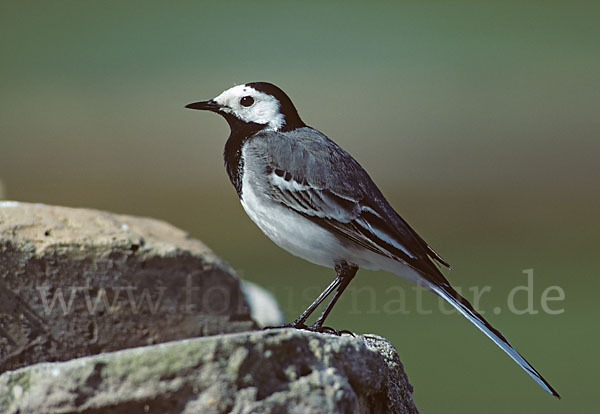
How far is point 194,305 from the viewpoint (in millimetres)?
7031

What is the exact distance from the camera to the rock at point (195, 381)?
11.7 ft

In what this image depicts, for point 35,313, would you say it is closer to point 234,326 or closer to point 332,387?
point 234,326

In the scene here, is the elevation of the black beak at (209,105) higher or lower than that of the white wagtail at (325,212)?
higher

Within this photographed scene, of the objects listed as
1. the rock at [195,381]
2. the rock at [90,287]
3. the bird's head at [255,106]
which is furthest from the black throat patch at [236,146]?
the rock at [195,381]

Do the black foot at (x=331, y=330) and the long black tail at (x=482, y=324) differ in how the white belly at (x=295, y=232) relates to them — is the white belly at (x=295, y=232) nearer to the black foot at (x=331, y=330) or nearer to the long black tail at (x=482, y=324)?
the black foot at (x=331, y=330)

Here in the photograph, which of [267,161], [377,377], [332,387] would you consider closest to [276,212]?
[267,161]

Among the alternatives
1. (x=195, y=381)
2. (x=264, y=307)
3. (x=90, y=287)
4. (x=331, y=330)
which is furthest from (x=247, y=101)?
(x=264, y=307)

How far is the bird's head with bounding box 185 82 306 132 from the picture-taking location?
6051mm

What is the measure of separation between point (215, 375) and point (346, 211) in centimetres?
217

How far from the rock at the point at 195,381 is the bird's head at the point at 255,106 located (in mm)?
2595

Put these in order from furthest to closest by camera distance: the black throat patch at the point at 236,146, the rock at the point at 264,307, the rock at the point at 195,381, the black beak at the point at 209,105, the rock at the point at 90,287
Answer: the rock at the point at 264,307 < the rock at the point at 90,287 < the black beak at the point at 209,105 < the black throat patch at the point at 236,146 < the rock at the point at 195,381

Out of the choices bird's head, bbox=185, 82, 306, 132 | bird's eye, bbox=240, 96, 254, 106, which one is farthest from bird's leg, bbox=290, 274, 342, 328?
bird's eye, bbox=240, 96, 254, 106

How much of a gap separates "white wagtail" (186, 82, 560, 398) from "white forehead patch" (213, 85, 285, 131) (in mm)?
136

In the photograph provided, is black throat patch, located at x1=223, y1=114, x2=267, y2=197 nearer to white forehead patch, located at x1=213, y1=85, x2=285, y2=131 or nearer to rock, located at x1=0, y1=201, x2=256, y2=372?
white forehead patch, located at x1=213, y1=85, x2=285, y2=131
